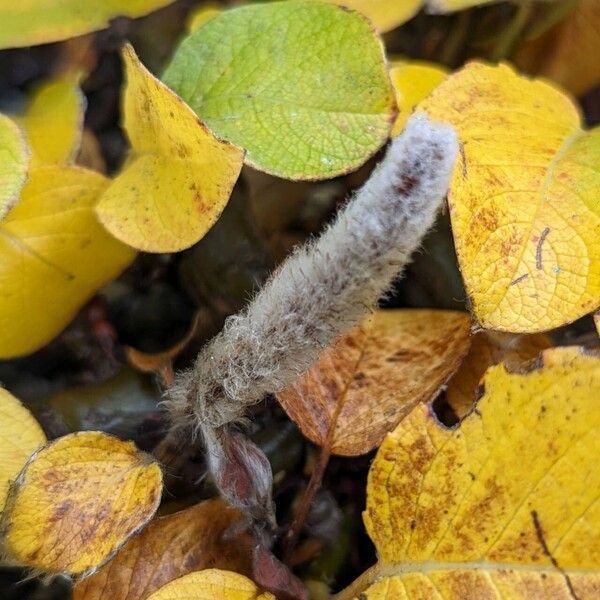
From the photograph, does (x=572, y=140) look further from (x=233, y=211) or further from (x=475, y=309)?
(x=233, y=211)

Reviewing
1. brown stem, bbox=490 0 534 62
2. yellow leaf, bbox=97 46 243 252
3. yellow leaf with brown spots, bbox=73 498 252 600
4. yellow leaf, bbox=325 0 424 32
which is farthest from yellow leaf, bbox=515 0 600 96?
yellow leaf with brown spots, bbox=73 498 252 600

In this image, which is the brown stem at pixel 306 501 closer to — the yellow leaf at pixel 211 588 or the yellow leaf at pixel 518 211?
the yellow leaf at pixel 211 588

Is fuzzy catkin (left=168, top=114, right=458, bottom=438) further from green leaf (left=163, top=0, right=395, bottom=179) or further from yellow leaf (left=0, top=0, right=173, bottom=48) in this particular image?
yellow leaf (left=0, top=0, right=173, bottom=48)

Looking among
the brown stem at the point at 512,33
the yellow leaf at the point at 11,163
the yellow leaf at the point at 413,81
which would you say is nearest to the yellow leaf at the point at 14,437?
the yellow leaf at the point at 11,163

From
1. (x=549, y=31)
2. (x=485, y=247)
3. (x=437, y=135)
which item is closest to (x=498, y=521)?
(x=485, y=247)

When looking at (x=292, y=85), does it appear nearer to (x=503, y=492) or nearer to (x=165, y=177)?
(x=165, y=177)

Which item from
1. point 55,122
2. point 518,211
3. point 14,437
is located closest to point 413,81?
point 518,211

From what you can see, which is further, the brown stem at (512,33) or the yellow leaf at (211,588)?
the brown stem at (512,33)
